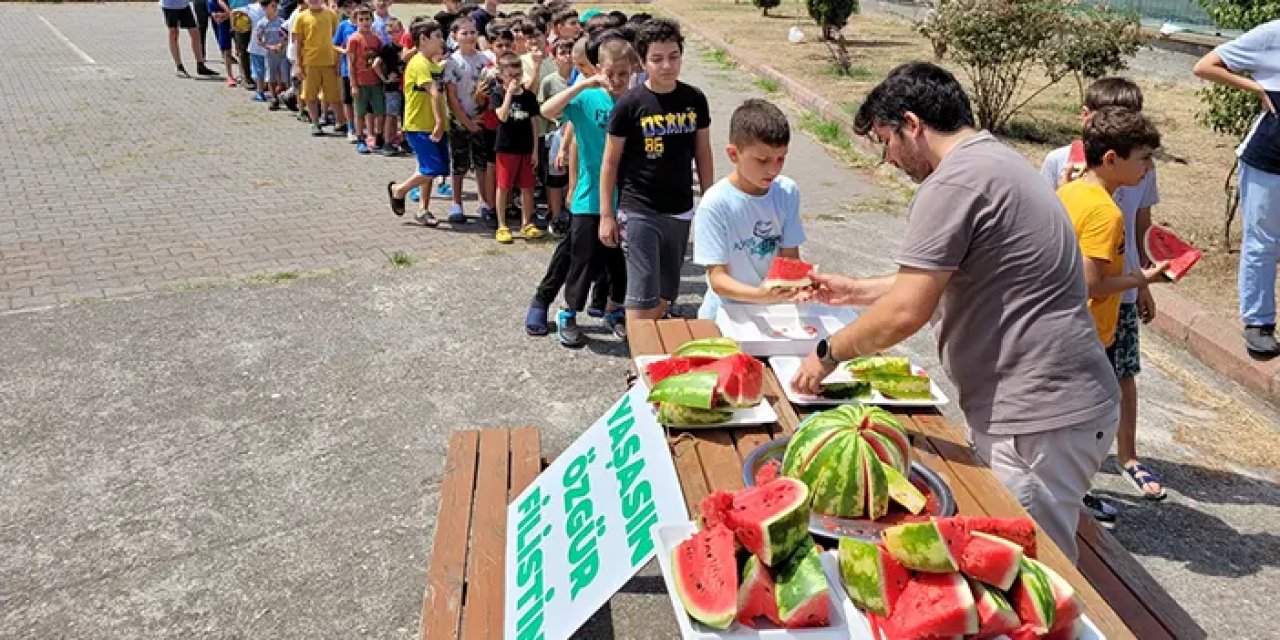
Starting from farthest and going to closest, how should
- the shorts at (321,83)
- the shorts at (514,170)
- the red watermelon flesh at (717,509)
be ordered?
the shorts at (321,83)
the shorts at (514,170)
the red watermelon flesh at (717,509)

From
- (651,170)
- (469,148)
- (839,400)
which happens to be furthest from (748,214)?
(469,148)

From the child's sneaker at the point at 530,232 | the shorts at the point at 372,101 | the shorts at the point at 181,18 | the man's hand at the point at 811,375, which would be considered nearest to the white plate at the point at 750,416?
the man's hand at the point at 811,375

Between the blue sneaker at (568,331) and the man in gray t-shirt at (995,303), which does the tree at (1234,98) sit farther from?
the man in gray t-shirt at (995,303)

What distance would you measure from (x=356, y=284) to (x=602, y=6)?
22.9 metres

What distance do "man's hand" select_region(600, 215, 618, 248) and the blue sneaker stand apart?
2.85ft

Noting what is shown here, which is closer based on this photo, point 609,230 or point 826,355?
point 826,355

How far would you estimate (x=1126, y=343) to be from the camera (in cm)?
463

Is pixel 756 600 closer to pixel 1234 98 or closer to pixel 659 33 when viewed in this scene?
pixel 659 33

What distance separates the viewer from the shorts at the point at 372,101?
39.7ft

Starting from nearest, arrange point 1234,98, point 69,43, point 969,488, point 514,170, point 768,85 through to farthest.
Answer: point 969,488
point 1234,98
point 514,170
point 768,85
point 69,43

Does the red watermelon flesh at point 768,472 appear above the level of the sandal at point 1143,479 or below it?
above

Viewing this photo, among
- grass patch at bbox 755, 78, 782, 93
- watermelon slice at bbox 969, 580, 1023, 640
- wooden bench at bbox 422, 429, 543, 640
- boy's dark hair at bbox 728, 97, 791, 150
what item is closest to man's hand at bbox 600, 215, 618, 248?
boy's dark hair at bbox 728, 97, 791, 150

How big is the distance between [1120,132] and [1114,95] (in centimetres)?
73

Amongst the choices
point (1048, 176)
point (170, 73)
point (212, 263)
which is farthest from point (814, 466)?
point (170, 73)
